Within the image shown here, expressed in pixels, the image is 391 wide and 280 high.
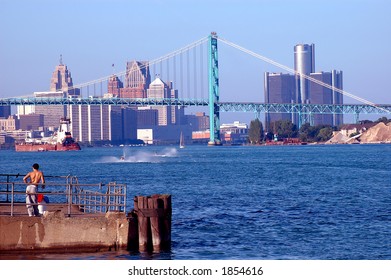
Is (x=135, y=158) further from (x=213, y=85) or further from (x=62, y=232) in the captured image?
(x=62, y=232)

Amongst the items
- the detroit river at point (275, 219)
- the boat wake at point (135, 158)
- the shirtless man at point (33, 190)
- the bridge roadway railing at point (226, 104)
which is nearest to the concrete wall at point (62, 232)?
the detroit river at point (275, 219)

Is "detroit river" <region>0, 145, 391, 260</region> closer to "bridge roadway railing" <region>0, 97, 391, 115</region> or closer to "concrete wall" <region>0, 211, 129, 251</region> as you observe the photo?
"concrete wall" <region>0, 211, 129, 251</region>

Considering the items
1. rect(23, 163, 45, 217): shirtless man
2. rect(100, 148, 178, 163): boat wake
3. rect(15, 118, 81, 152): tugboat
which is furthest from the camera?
rect(15, 118, 81, 152): tugboat

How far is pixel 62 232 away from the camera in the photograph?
20.6 meters

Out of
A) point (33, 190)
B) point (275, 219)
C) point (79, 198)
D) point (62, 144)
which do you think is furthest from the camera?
point (62, 144)

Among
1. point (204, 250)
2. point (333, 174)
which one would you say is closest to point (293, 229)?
point (204, 250)

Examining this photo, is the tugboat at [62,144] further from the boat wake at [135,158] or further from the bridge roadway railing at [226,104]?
the boat wake at [135,158]

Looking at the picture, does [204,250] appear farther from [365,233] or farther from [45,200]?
[365,233]

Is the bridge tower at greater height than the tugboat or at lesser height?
greater

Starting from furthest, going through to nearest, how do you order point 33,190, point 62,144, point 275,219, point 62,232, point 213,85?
1. point 62,144
2. point 213,85
3. point 275,219
4. point 33,190
5. point 62,232

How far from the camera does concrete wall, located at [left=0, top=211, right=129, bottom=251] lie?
2041 cm

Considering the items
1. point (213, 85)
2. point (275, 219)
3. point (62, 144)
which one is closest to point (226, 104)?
point (213, 85)

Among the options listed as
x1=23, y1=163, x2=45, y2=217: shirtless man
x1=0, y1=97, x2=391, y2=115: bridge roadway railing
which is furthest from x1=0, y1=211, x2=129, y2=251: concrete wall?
x1=0, y1=97, x2=391, y2=115: bridge roadway railing
